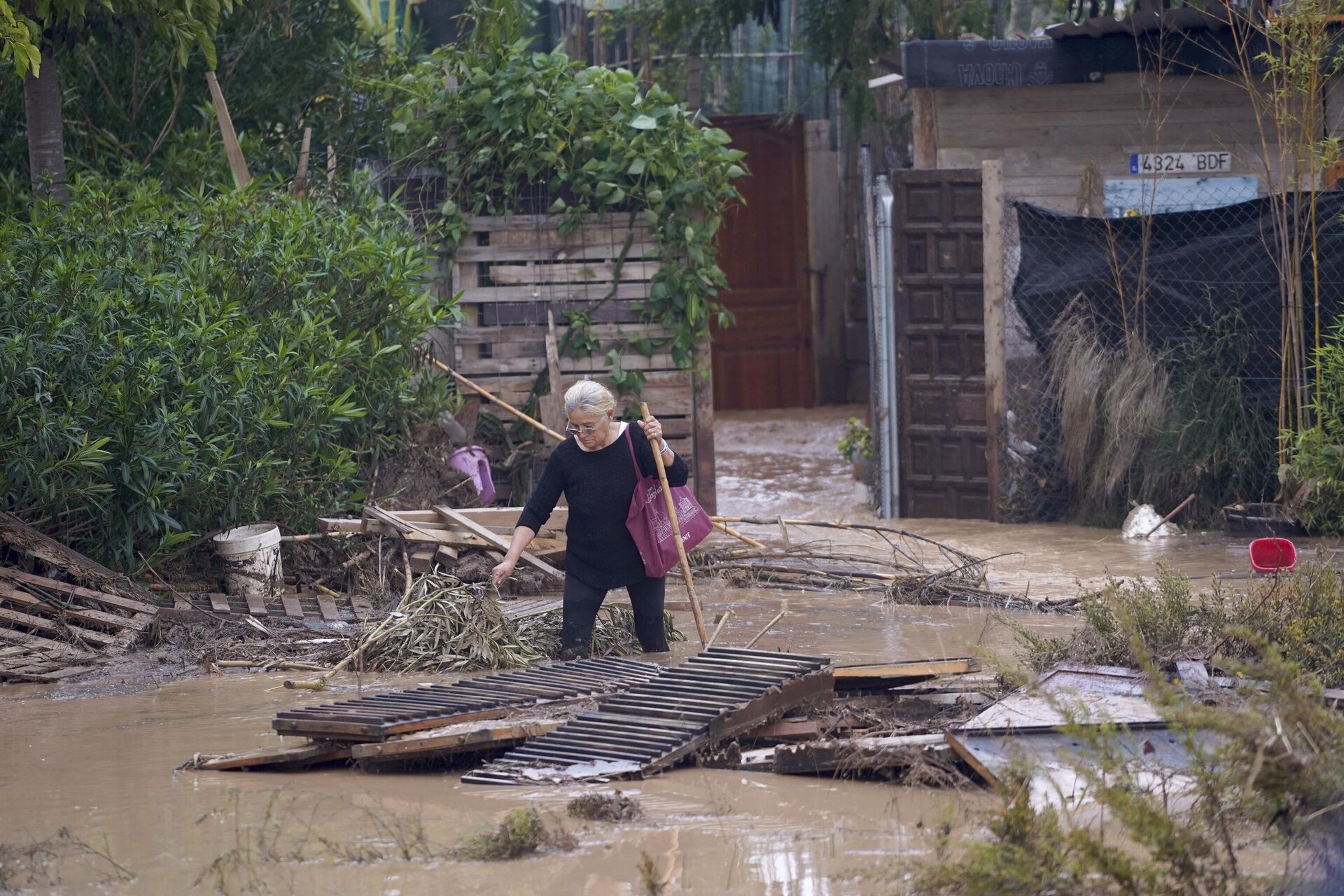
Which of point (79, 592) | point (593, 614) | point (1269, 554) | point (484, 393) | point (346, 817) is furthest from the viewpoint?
point (484, 393)

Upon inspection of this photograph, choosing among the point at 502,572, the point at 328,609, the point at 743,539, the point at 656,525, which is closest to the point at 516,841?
the point at 502,572

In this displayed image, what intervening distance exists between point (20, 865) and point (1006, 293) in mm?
8568

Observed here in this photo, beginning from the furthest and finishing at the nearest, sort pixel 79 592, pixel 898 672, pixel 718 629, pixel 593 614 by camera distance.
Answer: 1. pixel 79 592
2. pixel 718 629
3. pixel 593 614
4. pixel 898 672

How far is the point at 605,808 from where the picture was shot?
16.0 feet

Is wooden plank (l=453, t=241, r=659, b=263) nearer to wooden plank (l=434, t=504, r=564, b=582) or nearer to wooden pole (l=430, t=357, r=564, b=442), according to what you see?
wooden pole (l=430, t=357, r=564, b=442)

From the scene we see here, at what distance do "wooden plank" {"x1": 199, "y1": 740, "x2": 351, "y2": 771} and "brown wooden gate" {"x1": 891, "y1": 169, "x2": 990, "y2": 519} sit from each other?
6944 mm

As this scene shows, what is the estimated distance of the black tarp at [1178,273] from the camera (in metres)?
10.7

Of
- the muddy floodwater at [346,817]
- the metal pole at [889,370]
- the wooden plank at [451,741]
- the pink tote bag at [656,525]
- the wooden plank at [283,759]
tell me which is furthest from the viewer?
the metal pole at [889,370]

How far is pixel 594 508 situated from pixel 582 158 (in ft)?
17.2

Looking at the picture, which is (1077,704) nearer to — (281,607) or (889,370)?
(281,607)

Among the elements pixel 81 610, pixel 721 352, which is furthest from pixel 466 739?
pixel 721 352

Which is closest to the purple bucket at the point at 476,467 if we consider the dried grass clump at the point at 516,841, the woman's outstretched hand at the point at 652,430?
the woman's outstretched hand at the point at 652,430

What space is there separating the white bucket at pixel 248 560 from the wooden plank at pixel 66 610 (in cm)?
89

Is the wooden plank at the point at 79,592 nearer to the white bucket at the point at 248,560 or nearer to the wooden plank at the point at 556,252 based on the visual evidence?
the white bucket at the point at 248,560
